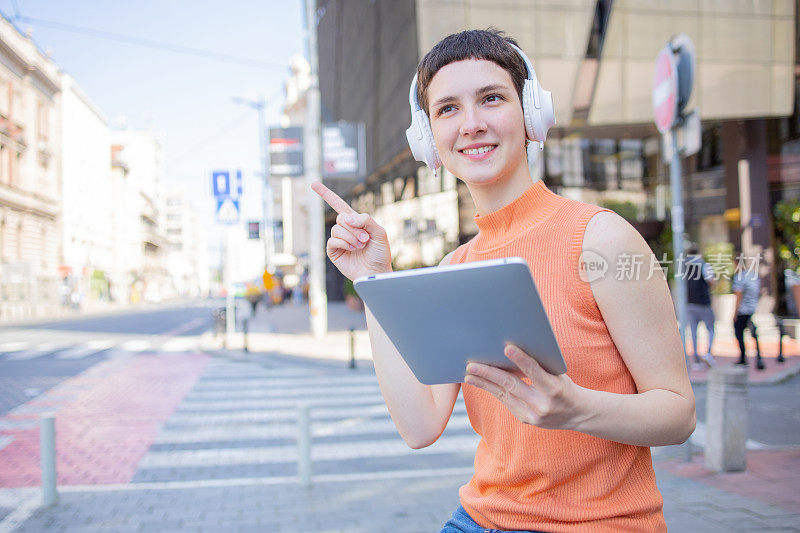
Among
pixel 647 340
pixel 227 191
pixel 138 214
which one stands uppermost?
pixel 138 214

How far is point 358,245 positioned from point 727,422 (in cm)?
472

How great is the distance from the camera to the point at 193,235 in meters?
174

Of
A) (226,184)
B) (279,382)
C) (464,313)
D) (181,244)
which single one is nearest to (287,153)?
(226,184)

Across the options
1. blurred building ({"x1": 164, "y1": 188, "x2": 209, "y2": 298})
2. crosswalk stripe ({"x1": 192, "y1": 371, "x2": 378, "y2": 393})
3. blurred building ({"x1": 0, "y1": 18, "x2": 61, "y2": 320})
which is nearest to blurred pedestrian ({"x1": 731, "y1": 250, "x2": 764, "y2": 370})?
crosswalk stripe ({"x1": 192, "y1": 371, "x2": 378, "y2": 393})

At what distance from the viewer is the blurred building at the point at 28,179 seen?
128 ft

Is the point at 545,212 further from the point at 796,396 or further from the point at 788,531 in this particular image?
the point at 796,396

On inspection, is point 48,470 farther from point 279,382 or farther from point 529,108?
point 279,382

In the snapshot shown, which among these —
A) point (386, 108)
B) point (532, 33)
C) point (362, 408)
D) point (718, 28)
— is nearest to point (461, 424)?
point (362, 408)

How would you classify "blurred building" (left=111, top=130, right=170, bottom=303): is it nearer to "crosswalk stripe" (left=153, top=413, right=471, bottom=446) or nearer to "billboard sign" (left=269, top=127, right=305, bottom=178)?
"billboard sign" (left=269, top=127, right=305, bottom=178)

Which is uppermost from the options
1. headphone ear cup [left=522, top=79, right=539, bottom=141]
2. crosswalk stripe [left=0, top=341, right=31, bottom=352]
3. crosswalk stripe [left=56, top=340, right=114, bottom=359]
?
headphone ear cup [left=522, top=79, right=539, bottom=141]

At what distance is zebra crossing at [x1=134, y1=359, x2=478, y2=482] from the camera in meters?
6.00

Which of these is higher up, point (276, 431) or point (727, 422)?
point (727, 422)

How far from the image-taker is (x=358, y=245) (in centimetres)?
163

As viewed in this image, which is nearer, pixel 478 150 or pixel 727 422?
pixel 478 150
